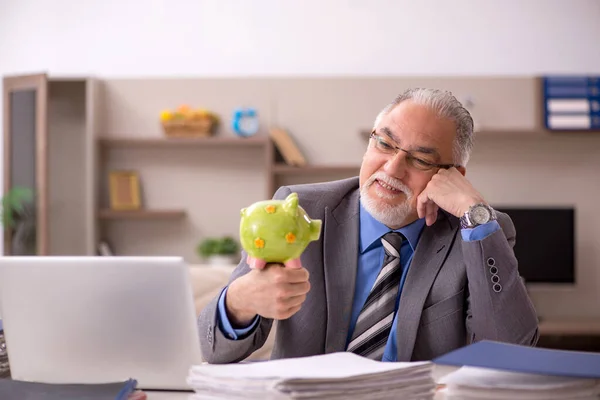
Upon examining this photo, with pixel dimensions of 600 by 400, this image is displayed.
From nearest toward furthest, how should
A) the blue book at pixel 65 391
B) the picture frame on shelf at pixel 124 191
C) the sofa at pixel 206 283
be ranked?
1. the blue book at pixel 65 391
2. the sofa at pixel 206 283
3. the picture frame on shelf at pixel 124 191

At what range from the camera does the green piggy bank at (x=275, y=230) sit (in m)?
1.13

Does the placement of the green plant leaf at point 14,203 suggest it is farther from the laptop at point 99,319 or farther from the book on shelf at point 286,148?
the laptop at point 99,319

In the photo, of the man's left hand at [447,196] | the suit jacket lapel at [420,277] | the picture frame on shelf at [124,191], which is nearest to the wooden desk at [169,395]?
the suit jacket lapel at [420,277]

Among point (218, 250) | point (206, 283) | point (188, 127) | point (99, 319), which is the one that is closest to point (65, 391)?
point (99, 319)

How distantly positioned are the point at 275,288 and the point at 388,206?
0.55 metres

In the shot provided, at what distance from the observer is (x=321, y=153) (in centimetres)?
523

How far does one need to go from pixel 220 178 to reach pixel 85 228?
1.02 m

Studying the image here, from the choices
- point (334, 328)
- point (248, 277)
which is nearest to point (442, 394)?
point (248, 277)

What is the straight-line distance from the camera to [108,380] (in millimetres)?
1215

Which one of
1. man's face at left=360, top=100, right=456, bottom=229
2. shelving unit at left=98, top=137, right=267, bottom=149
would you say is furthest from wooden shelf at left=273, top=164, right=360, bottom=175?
man's face at left=360, top=100, right=456, bottom=229

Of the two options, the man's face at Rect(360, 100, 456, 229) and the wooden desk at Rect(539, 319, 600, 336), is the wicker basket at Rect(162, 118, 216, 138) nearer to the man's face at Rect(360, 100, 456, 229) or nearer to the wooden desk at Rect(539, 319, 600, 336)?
the wooden desk at Rect(539, 319, 600, 336)

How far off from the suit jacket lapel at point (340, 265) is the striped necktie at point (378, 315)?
32 millimetres

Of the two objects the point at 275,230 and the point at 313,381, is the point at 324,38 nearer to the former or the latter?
the point at 275,230

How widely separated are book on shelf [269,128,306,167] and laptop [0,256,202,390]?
387 cm
